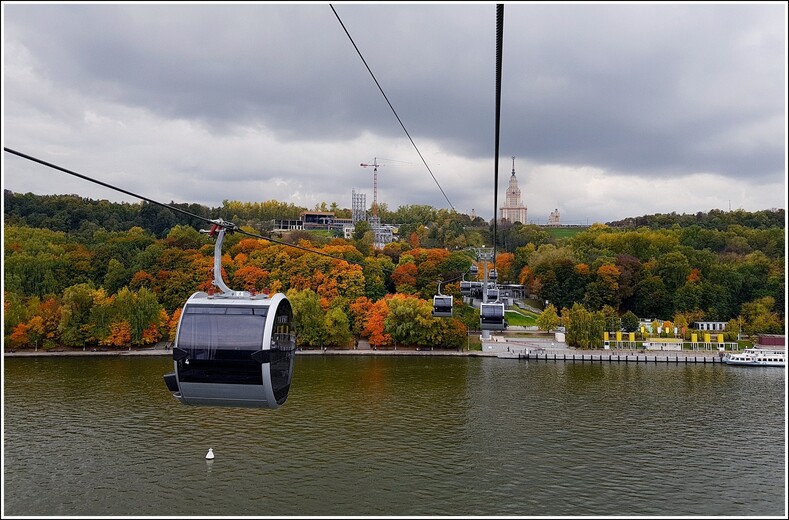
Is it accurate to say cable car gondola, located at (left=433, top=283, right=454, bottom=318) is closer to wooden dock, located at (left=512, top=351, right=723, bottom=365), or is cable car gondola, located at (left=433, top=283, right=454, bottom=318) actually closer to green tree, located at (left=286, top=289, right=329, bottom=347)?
wooden dock, located at (left=512, top=351, right=723, bottom=365)

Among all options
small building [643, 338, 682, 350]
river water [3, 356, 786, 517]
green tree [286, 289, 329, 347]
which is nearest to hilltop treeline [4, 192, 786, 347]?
green tree [286, 289, 329, 347]

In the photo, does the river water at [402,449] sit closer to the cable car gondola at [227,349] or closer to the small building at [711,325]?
the cable car gondola at [227,349]

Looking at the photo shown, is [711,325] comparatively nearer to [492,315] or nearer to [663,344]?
[663,344]

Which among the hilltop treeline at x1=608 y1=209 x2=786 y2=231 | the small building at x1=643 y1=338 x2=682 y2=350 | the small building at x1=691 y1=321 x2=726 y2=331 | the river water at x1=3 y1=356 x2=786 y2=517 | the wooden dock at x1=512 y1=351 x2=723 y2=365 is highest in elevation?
the hilltop treeline at x1=608 y1=209 x2=786 y2=231

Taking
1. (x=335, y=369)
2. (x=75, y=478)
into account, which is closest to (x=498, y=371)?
(x=335, y=369)

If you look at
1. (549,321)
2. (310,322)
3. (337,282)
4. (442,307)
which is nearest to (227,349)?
(442,307)

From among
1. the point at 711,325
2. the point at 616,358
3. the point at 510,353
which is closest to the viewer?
the point at 616,358
